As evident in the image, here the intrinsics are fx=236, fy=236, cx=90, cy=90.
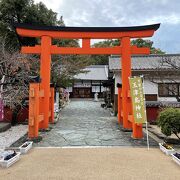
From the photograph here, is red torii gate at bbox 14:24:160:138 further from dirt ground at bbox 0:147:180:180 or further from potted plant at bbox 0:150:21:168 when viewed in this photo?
potted plant at bbox 0:150:21:168

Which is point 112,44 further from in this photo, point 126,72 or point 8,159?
point 8,159

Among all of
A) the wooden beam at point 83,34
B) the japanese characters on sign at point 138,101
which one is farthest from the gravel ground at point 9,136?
the japanese characters on sign at point 138,101

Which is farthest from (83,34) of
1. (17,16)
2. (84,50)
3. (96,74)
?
(96,74)

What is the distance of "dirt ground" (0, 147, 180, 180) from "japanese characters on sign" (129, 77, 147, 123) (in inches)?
60.3

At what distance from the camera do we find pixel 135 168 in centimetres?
601

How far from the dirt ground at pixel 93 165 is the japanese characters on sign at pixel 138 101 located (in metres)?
1.53

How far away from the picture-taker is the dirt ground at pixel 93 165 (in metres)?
5.46

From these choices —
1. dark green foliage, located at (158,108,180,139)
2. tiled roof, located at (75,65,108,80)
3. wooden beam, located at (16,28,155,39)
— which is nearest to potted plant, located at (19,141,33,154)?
dark green foliage, located at (158,108,180,139)

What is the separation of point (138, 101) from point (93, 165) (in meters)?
3.90

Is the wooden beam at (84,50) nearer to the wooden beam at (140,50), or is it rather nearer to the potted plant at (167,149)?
the wooden beam at (140,50)

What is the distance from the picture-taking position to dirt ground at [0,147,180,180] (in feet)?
17.9

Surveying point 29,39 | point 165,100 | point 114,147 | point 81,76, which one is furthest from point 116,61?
point 81,76

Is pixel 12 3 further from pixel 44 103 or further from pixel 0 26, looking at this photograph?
pixel 44 103

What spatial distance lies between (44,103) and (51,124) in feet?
7.01
